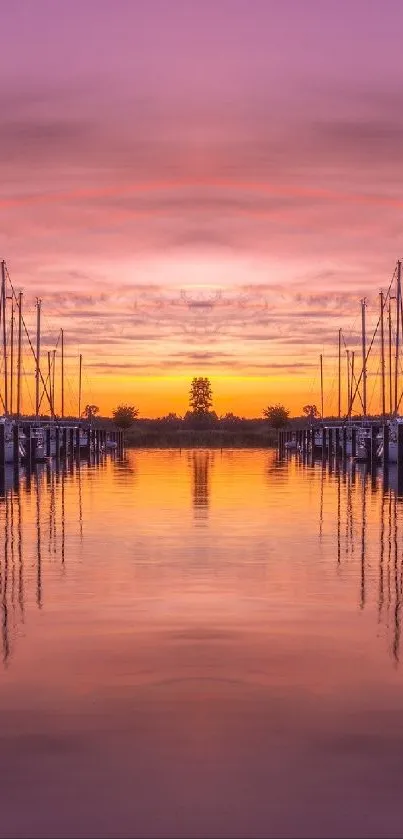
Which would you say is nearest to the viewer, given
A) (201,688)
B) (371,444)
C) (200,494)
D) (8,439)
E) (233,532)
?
(201,688)

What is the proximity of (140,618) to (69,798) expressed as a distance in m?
7.12

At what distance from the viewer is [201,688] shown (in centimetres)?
1110

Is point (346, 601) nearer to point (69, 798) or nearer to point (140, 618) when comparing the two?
point (140, 618)

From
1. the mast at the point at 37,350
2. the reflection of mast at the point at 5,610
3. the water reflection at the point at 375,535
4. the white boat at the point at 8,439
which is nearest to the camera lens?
the reflection of mast at the point at 5,610

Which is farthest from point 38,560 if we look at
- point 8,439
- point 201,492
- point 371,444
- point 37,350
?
point 37,350

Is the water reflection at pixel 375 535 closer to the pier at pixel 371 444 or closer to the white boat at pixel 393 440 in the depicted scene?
the pier at pixel 371 444

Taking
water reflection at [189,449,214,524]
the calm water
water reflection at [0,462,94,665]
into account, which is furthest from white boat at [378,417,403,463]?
the calm water

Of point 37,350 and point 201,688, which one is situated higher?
point 37,350

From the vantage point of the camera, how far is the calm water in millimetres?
7812

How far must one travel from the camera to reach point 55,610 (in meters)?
15.8

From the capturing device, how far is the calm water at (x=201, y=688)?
7812 mm

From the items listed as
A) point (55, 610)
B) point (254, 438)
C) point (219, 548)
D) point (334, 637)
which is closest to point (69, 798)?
point (334, 637)

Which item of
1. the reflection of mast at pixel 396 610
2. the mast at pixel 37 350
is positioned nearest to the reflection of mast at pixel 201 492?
the reflection of mast at pixel 396 610

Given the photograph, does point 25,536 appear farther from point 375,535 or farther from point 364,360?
point 364,360
